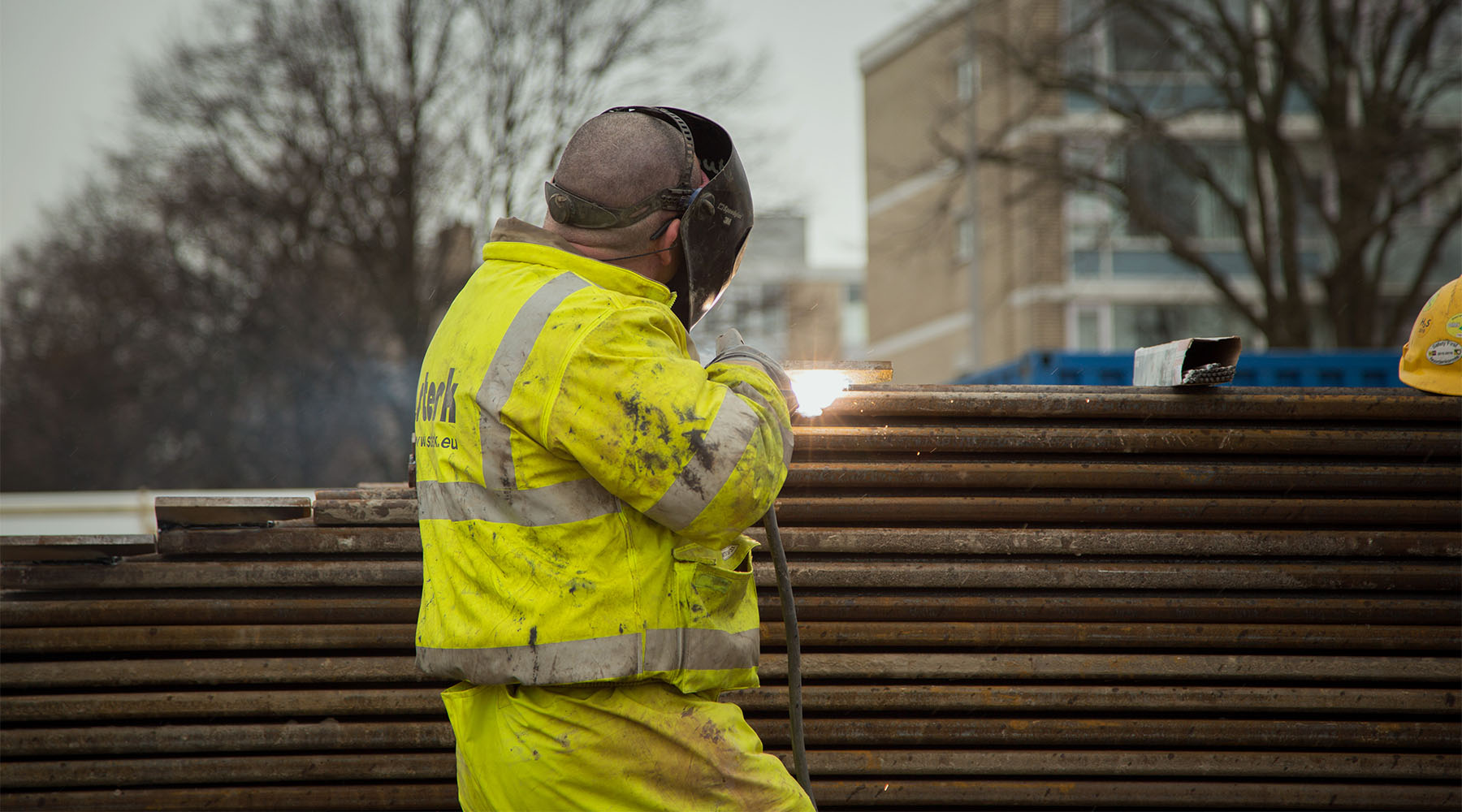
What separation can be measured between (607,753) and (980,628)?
159 cm

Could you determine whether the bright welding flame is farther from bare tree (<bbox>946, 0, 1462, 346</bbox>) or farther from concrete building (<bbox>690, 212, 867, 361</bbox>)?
bare tree (<bbox>946, 0, 1462, 346</bbox>)

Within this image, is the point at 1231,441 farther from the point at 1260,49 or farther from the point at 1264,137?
the point at 1260,49

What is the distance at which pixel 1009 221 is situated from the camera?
2478 centimetres

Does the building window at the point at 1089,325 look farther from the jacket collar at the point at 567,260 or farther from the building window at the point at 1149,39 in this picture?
the jacket collar at the point at 567,260

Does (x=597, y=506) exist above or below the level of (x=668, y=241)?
below

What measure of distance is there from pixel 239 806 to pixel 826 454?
1946 mm

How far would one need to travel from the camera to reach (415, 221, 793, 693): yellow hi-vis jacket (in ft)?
6.09

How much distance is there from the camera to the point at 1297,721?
3.24 meters

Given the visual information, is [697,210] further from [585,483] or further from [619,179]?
[585,483]

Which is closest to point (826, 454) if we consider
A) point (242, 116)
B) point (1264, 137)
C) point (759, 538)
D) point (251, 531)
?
point (759, 538)

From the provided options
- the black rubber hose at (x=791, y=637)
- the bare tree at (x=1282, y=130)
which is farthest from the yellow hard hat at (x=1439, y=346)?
the bare tree at (x=1282, y=130)

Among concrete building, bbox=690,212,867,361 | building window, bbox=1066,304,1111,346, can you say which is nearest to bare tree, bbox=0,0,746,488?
concrete building, bbox=690,212,867,361

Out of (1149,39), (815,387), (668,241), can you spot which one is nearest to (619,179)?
(668,241)

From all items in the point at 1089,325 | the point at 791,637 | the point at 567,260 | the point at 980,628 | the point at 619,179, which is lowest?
the point at 980,628
